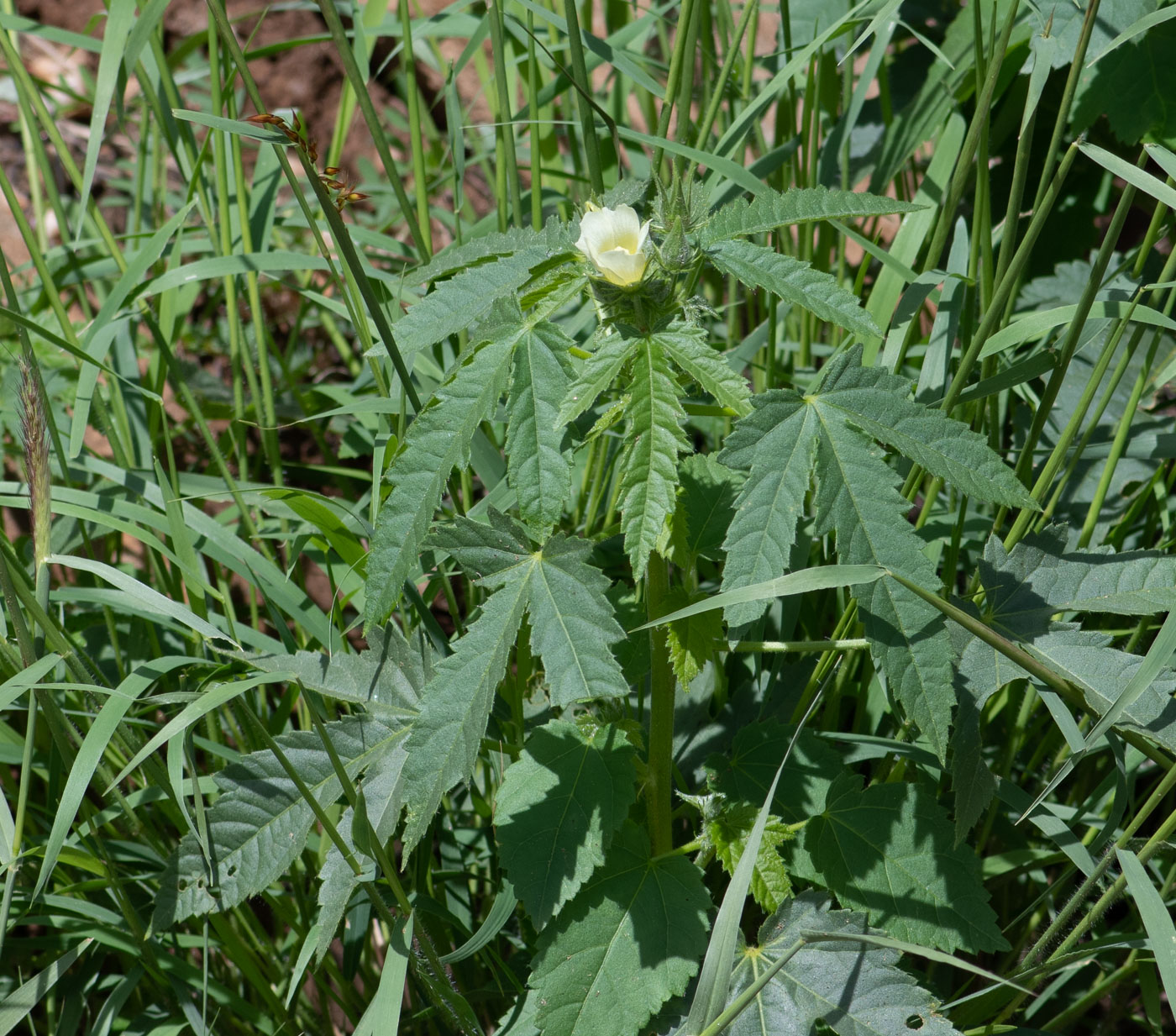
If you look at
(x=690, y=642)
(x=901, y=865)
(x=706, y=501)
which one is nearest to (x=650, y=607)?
(x=690, y=642)

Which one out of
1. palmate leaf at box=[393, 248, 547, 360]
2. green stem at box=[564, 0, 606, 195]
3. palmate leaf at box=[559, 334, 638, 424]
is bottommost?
palmate leaf at box=[559, 334, 638, 424]

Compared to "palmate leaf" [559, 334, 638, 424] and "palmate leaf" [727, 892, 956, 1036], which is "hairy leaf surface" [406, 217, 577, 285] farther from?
"palmate leaf" [727, 892, 956, 1036]

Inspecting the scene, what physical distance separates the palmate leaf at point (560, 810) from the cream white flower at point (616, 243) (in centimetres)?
47

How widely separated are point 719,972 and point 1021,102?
133cm

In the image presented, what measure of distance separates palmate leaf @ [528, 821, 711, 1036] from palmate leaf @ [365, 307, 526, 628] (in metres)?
0.38

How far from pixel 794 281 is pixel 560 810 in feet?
1.82

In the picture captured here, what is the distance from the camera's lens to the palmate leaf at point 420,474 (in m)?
0.87

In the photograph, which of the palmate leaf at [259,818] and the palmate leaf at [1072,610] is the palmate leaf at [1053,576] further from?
the palmate leaf at [259,818]

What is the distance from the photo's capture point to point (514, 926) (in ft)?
4.41

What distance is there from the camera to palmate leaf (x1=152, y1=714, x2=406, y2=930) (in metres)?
1.04

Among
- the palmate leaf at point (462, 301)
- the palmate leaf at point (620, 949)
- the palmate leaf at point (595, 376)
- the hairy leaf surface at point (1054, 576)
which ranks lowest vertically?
the palmate leaf at point (620, 949)

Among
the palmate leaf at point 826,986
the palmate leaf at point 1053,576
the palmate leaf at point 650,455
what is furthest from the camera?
the palmate leaf at point 1053,576

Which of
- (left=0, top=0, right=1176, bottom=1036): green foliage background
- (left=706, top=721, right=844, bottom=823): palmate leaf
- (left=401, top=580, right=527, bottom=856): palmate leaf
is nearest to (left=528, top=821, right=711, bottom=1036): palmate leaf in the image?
(left=0, top=0, right=1176, bottom=1036): green foliage background

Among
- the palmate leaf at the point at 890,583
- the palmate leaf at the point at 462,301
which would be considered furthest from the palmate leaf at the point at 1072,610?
the palmate leaf at the point at 462,301
